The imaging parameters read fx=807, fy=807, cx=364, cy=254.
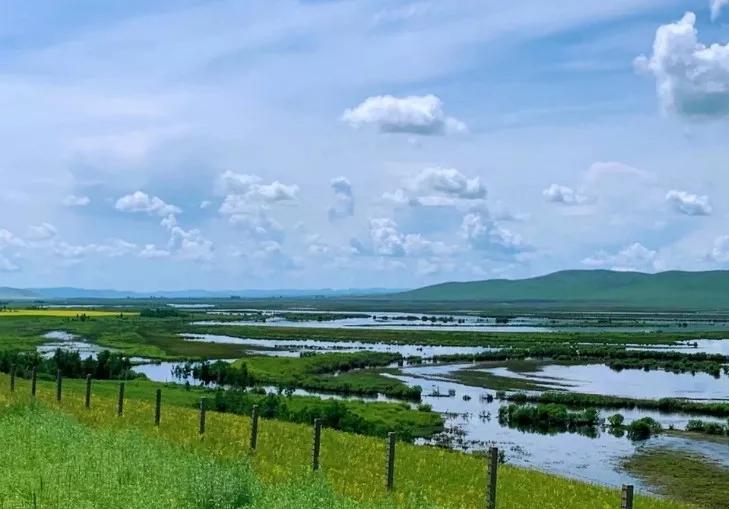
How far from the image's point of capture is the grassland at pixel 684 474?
36.4 m

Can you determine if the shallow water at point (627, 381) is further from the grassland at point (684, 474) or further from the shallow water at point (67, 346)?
the shallow water at point (67, 346)

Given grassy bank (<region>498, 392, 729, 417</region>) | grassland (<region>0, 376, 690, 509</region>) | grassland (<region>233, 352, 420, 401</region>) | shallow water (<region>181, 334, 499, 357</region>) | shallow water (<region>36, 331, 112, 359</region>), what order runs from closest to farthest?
grassland (<region>0, 376, 690, 509</region>) < grassy bank (<region>498, 392, 729, 417</region>) < grassland (<region>233, 352, 420, 401</region>) < shallow water (<region>36, 331, 112, 359</region>) < shallow water (<region>181, 334, 499, 357</region>)

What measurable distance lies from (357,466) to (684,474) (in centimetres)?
2314

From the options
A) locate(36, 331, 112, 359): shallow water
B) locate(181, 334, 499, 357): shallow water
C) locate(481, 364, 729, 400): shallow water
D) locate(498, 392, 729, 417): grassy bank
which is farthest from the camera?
locate(181, 334, 499, 357): shallow water

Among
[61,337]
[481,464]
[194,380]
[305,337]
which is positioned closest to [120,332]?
[61,337]

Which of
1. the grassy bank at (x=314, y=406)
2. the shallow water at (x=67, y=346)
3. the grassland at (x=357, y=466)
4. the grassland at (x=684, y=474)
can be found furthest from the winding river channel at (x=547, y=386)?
the grassland at (x=357, y=466)

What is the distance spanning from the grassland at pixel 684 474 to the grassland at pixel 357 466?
876 centimetres

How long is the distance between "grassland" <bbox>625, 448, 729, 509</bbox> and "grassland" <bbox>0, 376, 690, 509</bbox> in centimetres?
876

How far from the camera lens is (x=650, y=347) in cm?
12206

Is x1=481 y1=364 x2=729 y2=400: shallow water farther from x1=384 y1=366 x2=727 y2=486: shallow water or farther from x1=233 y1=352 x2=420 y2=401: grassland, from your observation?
x1=233 y1=352 x2=420 y2=401: grassland

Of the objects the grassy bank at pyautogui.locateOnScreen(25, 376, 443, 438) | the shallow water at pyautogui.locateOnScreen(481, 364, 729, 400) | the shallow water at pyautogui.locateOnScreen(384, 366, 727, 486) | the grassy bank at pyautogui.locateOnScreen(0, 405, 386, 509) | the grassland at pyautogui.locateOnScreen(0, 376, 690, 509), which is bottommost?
the shallow water at pyautogui.locateOnScreen(384, 366, 727, 486)

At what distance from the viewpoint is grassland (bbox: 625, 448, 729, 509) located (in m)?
36.4

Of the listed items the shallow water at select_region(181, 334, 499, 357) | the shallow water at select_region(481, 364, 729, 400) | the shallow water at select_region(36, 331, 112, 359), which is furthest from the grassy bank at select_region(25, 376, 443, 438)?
the shallow water at select_region(181, 334, 499, 357)

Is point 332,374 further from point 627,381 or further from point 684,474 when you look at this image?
point 684,474
